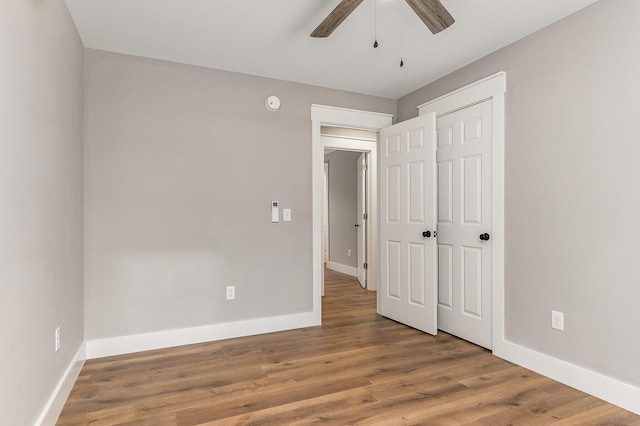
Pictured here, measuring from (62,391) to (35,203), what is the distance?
1.17 m

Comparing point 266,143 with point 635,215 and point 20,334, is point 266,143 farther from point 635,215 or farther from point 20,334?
point 635,215

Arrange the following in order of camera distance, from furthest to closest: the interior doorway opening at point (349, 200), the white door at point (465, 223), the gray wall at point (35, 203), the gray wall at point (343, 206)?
the gray wall at point (343, 206)
the interior doorway opening at point (349, 200)
the white door at point (465, 223)
the gray wall at point (35, 203)

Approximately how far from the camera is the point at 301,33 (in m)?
2.63

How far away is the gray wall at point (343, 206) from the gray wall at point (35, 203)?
4592mm

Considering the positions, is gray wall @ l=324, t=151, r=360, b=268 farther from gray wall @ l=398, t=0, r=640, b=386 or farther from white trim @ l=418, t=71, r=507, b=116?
gray wall @ l=398, t=0, r=640, b=386

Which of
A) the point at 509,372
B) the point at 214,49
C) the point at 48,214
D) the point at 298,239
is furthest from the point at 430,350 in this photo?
the point at 214,49

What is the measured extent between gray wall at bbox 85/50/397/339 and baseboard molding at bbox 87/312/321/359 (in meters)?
0.06

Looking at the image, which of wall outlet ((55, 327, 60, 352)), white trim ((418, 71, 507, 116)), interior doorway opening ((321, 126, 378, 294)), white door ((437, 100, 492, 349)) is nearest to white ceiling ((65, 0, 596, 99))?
white trim ((418, 71, 507, 116))

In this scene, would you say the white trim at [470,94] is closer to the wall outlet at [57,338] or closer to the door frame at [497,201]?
the door frame at [497,201]

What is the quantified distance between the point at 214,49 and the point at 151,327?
236 cm

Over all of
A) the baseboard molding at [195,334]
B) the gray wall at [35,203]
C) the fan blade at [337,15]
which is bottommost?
the baseboard molding at [195,334]

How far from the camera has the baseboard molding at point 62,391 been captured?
1768 mm

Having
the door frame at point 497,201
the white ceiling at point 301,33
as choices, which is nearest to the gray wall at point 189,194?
the white ceiling at point 301,33

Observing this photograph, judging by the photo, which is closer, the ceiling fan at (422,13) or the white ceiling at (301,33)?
the ceiling fan at (422,13)
